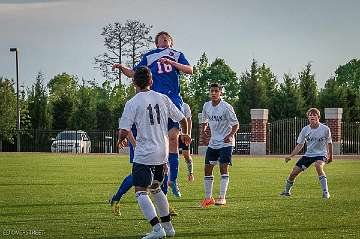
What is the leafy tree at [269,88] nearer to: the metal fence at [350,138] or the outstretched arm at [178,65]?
the metal fence at [350,138]

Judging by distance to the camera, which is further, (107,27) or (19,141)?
(107,27)

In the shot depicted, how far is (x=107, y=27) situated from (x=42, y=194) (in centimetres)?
6731

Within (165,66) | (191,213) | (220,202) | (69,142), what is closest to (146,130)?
(165,66)

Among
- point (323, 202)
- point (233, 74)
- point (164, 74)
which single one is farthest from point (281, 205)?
point (233, 74)

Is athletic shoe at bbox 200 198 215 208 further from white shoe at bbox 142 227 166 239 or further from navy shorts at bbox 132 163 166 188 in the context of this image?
white shoe at bbox 142 227 166 239

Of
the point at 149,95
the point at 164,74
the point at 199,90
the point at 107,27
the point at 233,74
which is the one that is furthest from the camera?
the point at 233,74

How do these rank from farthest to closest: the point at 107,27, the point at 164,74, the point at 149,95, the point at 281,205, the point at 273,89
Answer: the point at 107,27 < the point at 273,89 < the point at 281,205 < the point at 164,74 < the point at 149,95

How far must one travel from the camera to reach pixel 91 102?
229ft

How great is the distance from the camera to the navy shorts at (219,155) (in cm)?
1611

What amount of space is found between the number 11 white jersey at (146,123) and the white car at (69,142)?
51683 mm

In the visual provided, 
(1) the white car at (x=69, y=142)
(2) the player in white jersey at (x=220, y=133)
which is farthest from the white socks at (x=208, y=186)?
(1) the white car at (x=69, y=142)

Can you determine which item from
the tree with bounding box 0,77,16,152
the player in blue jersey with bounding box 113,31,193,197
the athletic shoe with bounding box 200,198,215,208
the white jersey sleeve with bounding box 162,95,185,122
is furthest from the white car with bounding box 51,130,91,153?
the white jersey sleeve with bounding box 162,95,185,122

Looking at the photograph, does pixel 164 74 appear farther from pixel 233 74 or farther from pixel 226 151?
pixel 233 74

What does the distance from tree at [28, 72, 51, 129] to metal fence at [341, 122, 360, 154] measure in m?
23.2
